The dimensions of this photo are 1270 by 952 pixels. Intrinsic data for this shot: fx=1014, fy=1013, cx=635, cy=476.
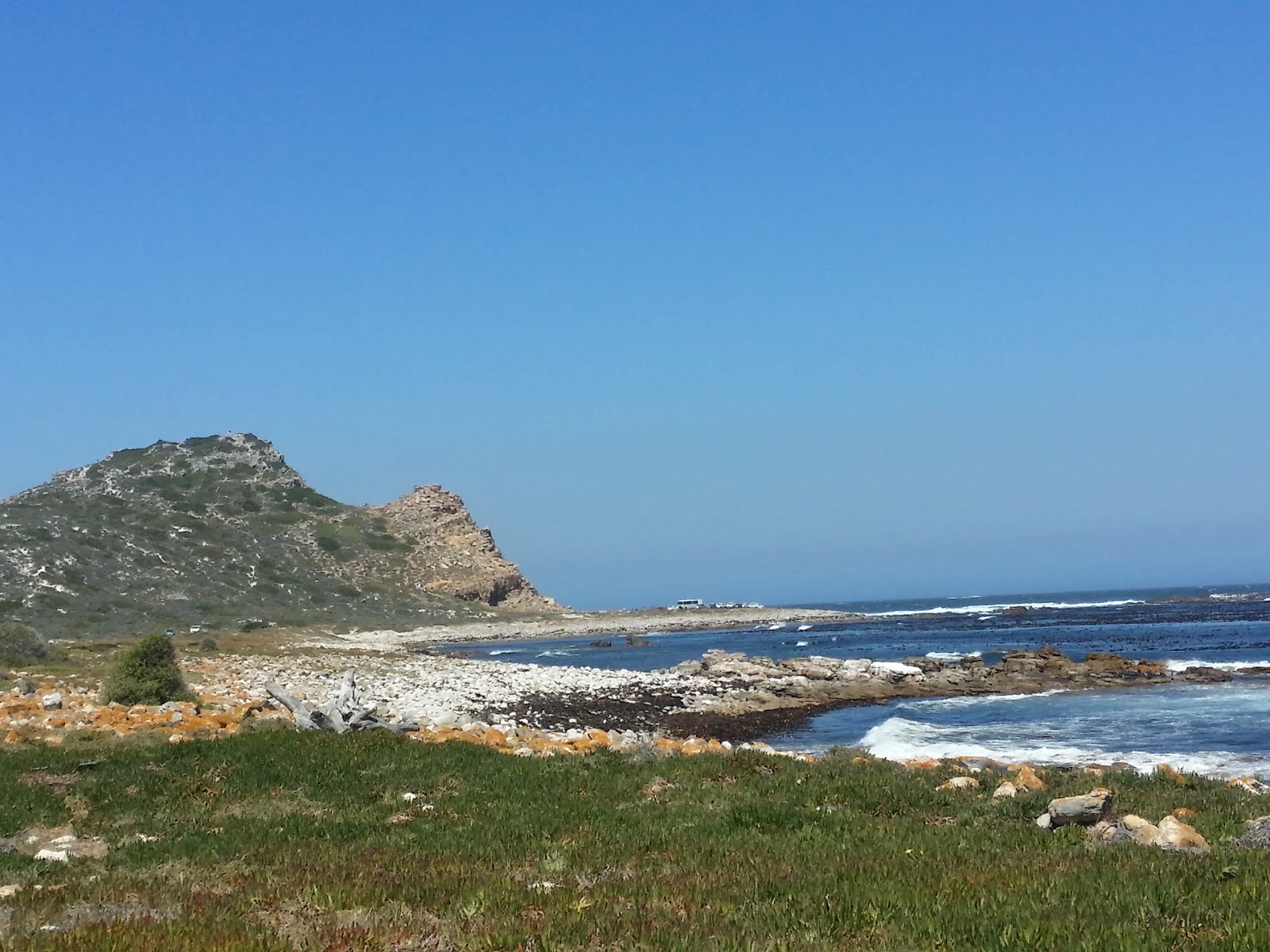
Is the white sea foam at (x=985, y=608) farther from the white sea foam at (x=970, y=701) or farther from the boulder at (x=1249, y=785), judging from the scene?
the boulder at (x=1249, y=785)

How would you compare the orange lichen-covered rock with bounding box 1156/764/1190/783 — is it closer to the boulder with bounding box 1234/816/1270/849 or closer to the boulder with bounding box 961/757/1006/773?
the boulder with bounding box 961/757/1006/773

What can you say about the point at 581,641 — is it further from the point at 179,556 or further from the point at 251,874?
the point at 251,874

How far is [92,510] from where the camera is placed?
424 feet

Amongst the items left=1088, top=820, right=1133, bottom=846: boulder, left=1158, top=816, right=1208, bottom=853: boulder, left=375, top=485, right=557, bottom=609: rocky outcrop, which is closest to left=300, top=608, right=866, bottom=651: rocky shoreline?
left=375, top=485, right=557, bottom=609: rocky outcrop

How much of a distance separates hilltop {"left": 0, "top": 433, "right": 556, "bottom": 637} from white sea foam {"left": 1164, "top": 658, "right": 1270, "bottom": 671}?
230 feet

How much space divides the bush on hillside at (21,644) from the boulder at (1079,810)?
3488cm

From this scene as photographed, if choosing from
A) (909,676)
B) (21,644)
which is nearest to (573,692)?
(909,676)

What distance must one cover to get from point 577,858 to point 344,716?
36.1 ft

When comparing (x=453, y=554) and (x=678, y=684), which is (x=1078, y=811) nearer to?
(x=678, y=684)

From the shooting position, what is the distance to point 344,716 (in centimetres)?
1922

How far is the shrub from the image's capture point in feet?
82.1

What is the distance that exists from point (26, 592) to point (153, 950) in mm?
100183

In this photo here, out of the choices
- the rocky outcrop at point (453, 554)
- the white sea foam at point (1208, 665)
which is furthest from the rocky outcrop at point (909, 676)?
the rocky outcrop at point (453, 554)

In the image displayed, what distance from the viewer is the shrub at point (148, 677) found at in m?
25.0
